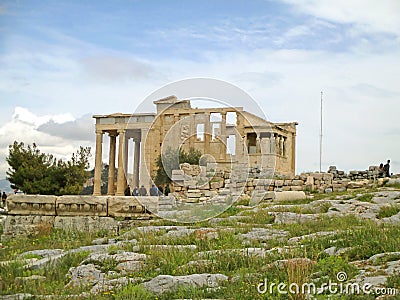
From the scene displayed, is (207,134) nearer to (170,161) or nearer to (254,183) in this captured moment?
(170,161)

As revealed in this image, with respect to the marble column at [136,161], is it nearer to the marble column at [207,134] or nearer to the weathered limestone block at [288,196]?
the marble column at [207,134]

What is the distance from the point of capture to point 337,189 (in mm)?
22406

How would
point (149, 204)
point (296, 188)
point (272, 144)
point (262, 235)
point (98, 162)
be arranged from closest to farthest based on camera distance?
point (262, 235) → point (149, 204) → point (296, 188) → point (272, 144) → point (98, 162)

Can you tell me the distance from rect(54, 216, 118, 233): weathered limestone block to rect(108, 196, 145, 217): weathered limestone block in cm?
22

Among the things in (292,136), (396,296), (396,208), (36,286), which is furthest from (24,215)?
(292,136)

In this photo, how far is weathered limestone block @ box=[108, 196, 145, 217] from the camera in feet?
48.5

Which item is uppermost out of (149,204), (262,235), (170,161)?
(170,161)

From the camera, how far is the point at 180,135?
54.5 m

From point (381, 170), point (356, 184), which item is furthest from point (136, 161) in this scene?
point (356, 184)

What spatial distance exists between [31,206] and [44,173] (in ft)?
74.9

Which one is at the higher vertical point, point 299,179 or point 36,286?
point 299,179

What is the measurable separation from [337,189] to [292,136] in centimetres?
4026

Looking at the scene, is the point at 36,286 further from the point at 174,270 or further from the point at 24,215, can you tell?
the point at 24,215
